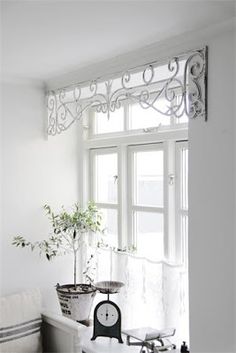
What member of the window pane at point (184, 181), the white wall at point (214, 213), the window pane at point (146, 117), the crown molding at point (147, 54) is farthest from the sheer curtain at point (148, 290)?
the crown molding at point (147, 54)

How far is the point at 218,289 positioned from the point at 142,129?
1326 millimetres

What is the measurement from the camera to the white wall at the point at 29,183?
3377 millimetres

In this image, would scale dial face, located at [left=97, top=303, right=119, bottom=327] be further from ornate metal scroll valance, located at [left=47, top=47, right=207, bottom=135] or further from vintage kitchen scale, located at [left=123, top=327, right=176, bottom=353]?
ornate metal scroll valance, located at [left=47, top=47, right=207, bottom=135]

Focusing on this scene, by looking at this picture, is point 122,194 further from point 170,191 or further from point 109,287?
point 109,287

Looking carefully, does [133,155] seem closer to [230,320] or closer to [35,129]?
[35,129]

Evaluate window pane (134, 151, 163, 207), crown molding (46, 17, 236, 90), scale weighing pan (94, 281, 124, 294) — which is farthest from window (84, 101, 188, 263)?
crown molding (46, 17, 236, 90)

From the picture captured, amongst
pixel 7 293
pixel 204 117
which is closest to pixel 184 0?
pixel 204 117

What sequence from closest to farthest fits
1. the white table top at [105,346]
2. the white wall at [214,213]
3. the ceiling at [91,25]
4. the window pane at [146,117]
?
the ceiling at [91,25], the white wall at [214,213], the white table top at [105,346], the window pane at [146,117]

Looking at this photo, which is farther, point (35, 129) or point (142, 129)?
point (35, 129)

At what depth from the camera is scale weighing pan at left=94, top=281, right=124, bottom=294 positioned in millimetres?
3221

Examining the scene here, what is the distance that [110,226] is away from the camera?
3631 millimetres

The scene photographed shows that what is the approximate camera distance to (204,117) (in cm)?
235

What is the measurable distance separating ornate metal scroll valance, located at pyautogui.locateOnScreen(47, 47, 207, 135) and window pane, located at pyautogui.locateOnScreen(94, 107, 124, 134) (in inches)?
7.1

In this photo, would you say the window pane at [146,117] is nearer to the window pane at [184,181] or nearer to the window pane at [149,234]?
the window pane at [184,181]
